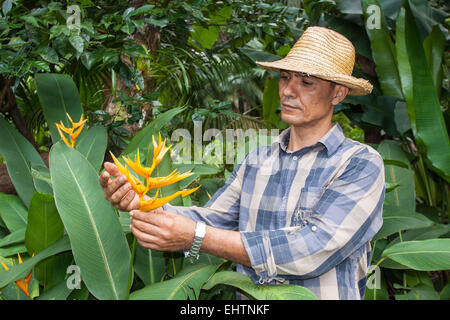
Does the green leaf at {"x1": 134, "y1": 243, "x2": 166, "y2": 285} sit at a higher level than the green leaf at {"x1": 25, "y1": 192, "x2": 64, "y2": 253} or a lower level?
lower

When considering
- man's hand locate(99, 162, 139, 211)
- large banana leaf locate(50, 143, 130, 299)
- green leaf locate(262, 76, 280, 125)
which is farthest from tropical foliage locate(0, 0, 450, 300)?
green leaf locate(262, 76, 280, 125)

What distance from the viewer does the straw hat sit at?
128 centimetres

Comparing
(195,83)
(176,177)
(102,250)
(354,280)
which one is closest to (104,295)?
(102,250)

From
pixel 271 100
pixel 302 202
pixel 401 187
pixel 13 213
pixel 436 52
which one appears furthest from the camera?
pixel 271 100

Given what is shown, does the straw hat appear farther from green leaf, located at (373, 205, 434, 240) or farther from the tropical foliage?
green leaf, located at (373, 205, 434, 240)

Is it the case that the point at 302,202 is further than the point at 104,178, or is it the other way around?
the point at 302,202

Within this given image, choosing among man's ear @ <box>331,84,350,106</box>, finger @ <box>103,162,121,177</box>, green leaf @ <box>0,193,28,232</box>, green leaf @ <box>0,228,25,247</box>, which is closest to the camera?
finger @ <box>103,162,121,177</box>

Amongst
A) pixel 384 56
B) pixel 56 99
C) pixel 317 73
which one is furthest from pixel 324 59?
pixel 384 56

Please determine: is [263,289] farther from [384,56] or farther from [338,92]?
[384,56]

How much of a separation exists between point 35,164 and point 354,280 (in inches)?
Result: 50.3

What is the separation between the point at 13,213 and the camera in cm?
175

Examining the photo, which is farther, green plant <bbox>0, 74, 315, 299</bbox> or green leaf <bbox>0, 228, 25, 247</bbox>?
green leaf <bbox>0, 228, 25, 247</bbox>

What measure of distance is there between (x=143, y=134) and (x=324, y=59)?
34.5 inches

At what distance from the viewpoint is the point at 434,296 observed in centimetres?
184
